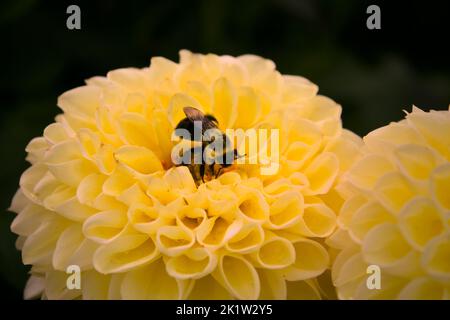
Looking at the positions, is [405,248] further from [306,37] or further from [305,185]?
[306,37]

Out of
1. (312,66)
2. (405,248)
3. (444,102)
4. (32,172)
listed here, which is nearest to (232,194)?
(405,248)

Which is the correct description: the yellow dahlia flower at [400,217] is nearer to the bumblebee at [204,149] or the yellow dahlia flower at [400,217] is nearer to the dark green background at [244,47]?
the bumblebee at [204,149]

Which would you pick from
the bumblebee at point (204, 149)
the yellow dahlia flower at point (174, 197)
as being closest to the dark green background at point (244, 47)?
the yellow dahlia flower at point (174, 197)


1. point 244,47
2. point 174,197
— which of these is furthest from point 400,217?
point 244,47

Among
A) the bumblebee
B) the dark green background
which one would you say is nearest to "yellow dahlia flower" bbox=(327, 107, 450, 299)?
the bumblebee

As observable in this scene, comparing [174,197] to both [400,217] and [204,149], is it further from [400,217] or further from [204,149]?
[400,217]
